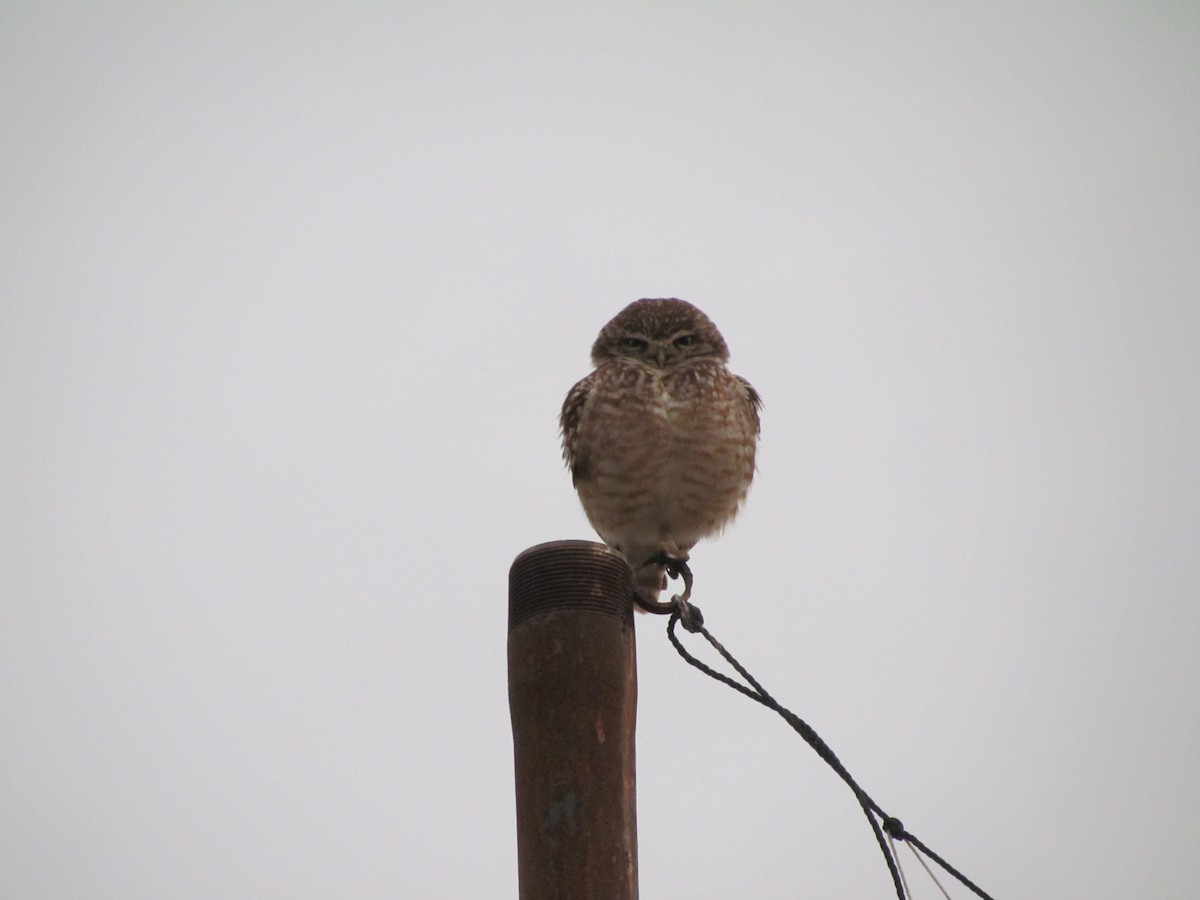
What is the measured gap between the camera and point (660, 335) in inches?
A: 275

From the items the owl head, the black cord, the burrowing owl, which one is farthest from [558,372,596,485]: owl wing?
the black cord

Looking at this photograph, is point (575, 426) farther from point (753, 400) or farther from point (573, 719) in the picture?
point (573, 719)

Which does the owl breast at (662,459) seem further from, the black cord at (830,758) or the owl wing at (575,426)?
the black cord at (830,758)

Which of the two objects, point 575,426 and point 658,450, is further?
point 575,426

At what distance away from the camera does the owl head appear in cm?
690

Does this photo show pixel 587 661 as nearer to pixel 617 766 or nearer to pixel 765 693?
pixel 617 766

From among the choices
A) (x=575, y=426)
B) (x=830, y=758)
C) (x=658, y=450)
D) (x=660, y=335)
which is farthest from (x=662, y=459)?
(x=830, y=758)

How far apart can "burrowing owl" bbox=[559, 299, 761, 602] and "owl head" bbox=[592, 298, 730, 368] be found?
0.22 feet

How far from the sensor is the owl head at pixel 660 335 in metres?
6.90

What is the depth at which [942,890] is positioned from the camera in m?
3.56

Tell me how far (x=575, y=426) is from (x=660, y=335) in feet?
2.88

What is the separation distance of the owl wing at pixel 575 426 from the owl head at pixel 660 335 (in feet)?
1.14

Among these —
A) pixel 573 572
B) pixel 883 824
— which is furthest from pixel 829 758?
pixel 573 572

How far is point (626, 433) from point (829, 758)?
109 inches
